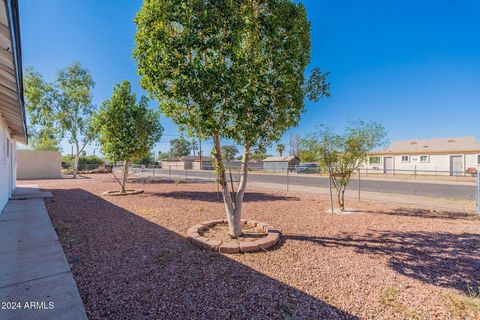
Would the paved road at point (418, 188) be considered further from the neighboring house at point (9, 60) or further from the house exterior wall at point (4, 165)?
the house exterior wall at point (4, 165)

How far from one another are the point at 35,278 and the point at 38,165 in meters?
25.6

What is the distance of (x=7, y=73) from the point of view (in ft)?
14.8

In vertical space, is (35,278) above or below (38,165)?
below

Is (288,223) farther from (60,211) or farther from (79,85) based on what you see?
(79,85)

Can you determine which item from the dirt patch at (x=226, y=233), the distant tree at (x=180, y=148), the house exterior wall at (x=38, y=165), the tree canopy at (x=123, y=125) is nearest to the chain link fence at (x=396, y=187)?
the dirt patch at (x=226, y=233)

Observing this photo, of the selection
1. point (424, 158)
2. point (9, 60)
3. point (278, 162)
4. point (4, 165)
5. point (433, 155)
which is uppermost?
point (9, 60)

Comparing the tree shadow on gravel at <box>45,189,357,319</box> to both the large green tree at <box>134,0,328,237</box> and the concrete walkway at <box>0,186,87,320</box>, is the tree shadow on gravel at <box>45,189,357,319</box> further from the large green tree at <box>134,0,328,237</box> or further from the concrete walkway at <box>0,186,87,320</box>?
the large green tree at <box>134,0,328,237</box>

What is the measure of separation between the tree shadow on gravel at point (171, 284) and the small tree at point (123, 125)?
698 cm

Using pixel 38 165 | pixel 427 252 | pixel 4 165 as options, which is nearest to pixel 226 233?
pixel 427 252

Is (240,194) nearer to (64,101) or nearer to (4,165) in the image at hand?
(4,165)

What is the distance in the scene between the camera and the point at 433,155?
26.6 m

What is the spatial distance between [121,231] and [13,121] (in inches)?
277

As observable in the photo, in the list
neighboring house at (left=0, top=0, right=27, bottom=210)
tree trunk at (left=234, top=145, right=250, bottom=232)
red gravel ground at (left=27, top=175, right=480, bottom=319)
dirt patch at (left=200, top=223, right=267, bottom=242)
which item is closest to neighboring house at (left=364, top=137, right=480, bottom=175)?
red gravel ground at (left=27, top=175, right=480, bottom=319)

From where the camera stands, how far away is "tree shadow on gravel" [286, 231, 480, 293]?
3.42 m
